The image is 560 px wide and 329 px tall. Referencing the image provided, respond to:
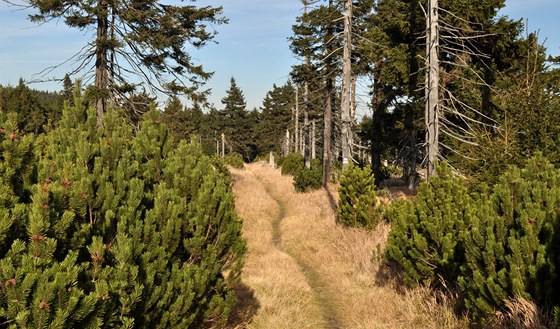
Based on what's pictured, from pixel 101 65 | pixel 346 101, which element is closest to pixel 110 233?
pixel 346 101

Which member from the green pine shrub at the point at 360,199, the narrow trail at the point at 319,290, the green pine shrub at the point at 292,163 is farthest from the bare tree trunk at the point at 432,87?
the green pine shrub at the point at 292,163

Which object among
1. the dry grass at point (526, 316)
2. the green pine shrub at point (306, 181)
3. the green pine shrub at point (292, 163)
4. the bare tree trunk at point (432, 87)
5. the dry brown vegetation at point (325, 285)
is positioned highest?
the bare tree trunk at point (432, 87)

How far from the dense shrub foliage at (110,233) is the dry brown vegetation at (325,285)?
1595 millimetres

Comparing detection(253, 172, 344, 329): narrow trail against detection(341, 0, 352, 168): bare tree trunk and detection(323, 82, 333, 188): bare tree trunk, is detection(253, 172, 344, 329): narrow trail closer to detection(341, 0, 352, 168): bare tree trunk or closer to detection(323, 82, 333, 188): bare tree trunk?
detection(341, 0, 352, 168): bare tree trunk

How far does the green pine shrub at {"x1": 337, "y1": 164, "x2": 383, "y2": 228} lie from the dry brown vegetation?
293mm

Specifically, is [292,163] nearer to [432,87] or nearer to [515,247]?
[432,87]

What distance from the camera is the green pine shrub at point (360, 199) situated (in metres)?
10.5

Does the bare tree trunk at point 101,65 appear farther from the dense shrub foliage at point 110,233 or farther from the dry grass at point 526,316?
the dry grass at point 526,316

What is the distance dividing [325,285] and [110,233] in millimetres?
5514

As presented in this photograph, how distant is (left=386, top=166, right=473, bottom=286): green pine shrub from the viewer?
588 centimetres

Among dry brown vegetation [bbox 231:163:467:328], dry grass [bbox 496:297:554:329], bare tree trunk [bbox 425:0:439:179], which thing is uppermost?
bare tree trunk [bbox 425:0:439:179]

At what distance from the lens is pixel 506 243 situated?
456cm

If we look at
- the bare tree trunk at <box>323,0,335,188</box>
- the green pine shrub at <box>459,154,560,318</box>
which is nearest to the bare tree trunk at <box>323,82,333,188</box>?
the bare tree trunk at <box>323,0,335,188</box>

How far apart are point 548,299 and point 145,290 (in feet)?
12.1
